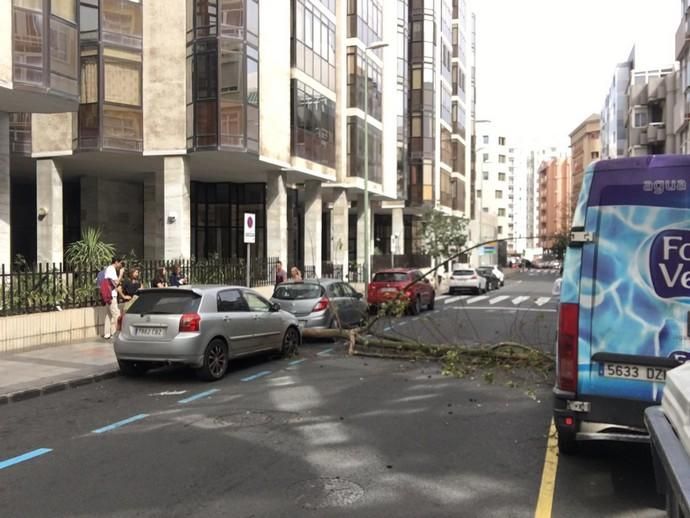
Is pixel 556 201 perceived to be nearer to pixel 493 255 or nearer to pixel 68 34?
pixel 493 255

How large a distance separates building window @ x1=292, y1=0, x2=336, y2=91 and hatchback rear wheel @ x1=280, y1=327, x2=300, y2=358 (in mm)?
16280

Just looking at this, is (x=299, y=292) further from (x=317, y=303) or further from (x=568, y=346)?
(x=568, y=346)

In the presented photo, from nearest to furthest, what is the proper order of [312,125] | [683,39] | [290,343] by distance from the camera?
[290,343] < [312,125] < [683,39]

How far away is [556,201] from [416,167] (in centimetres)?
10484

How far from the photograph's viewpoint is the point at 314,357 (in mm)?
12180

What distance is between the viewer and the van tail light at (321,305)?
14.0 meters

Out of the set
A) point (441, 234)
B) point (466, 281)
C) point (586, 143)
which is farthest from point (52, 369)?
point (586, 143)

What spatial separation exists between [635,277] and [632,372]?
0.72 meters

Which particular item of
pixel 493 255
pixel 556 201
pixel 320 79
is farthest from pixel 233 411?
pixel 556 201

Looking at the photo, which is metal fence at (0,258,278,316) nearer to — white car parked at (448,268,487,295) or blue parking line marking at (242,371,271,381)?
blue parking line marking at (242,371,271,381)

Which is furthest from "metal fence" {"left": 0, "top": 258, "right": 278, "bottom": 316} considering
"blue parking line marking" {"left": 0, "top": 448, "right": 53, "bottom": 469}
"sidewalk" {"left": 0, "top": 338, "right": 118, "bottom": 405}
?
"blue parking line marking" {"left": 0, "top": 448, "right": 53, "bottom": 469}

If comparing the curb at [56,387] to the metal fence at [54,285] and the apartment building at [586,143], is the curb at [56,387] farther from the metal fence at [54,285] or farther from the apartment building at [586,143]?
the apartment building at [586,143]

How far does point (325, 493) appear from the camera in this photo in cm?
483

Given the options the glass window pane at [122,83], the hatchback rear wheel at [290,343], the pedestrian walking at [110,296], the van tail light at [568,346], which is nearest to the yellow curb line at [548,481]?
the van tail light at [568,346]
